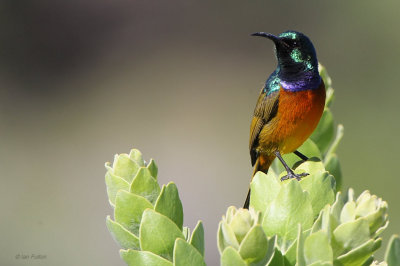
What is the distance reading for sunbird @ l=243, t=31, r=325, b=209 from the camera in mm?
2758

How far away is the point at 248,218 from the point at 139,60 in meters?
8.52

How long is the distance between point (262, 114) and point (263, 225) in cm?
190

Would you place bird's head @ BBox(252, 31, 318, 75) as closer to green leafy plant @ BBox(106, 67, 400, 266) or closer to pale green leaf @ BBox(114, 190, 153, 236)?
green leafy plant @ BBox(106, 67, 400, 266)

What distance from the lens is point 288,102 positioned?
3047mm

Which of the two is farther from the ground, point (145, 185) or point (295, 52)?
point (295, 52)

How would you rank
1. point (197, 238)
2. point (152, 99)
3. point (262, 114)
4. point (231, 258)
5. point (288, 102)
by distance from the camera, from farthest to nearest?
point (152, 99), point (262, 114), point (288, 102), point (197, 238), point (231, 258)

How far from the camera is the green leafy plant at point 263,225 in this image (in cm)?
114

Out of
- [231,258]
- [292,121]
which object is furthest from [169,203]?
[292,121]

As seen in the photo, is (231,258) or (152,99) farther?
(152,99)

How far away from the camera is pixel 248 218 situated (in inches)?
45.1

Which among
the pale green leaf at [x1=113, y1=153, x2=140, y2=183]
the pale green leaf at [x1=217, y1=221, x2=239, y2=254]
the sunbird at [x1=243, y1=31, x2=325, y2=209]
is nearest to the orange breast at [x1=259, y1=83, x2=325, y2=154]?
the sunbird at [x1=243, y1=31, x2=325, y2=209]

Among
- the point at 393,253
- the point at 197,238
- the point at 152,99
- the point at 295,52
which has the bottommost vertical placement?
the point at 152,99

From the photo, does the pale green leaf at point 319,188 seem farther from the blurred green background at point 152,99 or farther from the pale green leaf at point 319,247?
the blurred green background at point 152,99

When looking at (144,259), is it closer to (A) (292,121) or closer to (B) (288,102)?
(A) (292,121)
